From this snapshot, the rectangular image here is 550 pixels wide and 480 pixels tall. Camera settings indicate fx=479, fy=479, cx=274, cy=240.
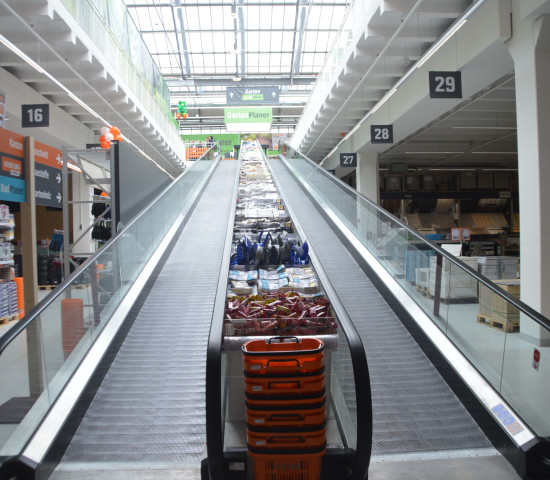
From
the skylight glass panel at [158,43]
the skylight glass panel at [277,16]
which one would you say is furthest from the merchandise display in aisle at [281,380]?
the skylight glass panel at [158,43]

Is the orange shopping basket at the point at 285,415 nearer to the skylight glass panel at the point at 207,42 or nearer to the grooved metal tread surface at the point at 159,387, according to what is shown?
the grooved metal tread surface at the point at 159,387

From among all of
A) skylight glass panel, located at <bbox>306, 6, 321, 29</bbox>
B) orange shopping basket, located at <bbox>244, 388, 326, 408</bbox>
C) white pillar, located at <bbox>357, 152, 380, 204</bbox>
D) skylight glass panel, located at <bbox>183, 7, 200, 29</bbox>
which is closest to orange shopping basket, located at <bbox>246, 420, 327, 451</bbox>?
orange shopping basket, located at <bbox>244, 388, 326, 408</bbox>

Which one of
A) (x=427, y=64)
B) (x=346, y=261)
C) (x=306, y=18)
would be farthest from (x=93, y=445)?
(x=306, y=18)

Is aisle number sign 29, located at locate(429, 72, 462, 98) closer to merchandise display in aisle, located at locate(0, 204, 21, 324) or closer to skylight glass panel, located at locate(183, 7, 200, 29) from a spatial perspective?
merchandise display in aisle, located at locate(0, 204, 21, 324)

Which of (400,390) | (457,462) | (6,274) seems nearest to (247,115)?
(6,274)

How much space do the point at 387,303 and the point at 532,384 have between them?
264cm

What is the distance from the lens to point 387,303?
593cm

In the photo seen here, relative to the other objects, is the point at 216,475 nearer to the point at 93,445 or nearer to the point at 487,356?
the point at 93,445

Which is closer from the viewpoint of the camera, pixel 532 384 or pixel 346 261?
pixel 532 384

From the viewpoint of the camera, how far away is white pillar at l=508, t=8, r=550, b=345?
6.50 m

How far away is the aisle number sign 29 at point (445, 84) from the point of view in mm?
8461

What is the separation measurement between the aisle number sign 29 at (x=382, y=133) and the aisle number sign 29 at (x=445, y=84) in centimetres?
397

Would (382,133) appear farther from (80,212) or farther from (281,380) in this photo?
(281,380)

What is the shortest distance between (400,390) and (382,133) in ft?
31.2
